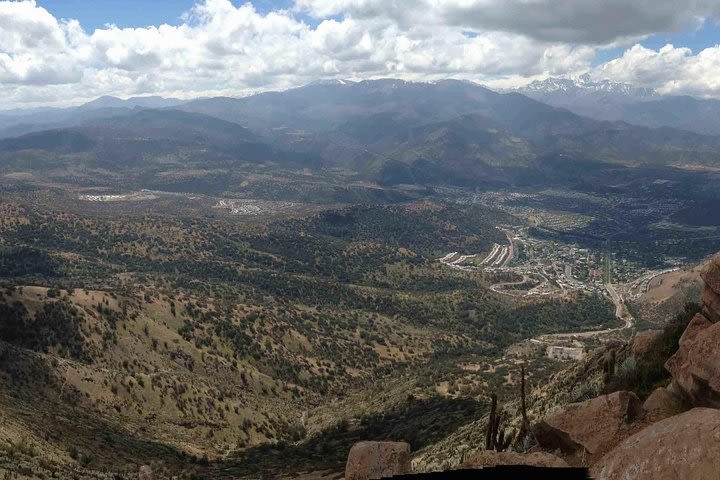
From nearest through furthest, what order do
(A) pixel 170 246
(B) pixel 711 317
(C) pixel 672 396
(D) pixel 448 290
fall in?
1. (C) pixel 672 396
2. (B) pixel 711 317
3. (D) pixel 448 290
4. (A) pixel 170 246

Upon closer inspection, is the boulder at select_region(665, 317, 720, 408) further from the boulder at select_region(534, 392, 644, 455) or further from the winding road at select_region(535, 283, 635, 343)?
the winding road at select_region(535, 283, 635, 343)

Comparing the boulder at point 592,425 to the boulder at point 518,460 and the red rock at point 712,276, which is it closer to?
the boulder at point 518,460

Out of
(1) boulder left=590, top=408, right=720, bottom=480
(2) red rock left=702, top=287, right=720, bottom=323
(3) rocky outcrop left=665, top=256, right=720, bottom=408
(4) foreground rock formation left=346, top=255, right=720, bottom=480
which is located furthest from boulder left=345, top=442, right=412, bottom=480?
(2) red rock left=702, top=287, right=720, bottom=323

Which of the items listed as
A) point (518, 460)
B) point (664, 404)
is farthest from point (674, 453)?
point (664, 404)

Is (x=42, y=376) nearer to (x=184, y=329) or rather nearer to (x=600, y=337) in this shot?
(x=184, y=329)

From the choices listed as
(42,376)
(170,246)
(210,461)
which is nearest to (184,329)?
(42,376)

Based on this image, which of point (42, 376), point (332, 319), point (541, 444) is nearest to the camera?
point (541, 444)

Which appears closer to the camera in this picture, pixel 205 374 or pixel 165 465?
pixel 165 465
